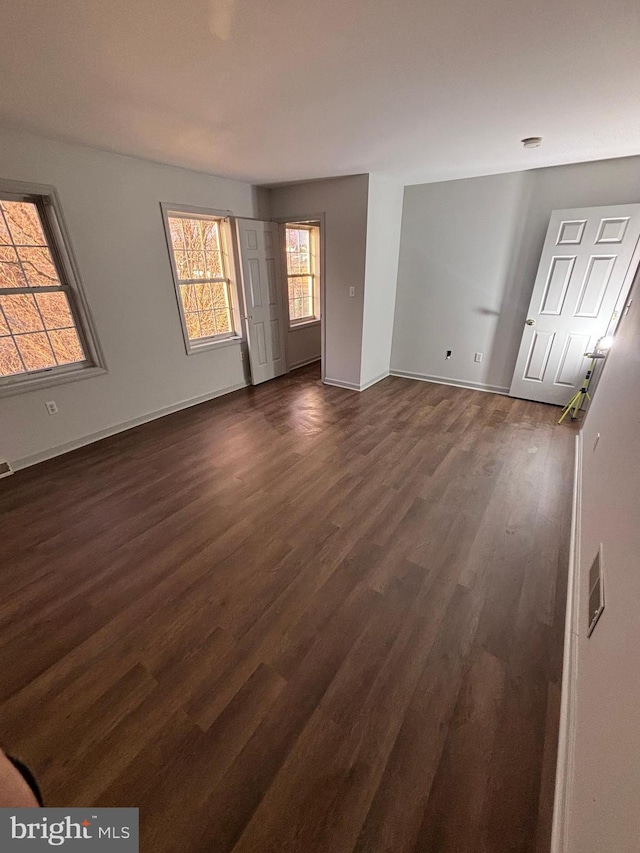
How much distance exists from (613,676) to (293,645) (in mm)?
1134

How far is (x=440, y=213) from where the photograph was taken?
13.2 ft

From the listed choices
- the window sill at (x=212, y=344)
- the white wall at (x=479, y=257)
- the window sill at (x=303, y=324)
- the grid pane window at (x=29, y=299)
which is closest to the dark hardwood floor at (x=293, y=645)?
the grid pane window at (x=29, y=299)

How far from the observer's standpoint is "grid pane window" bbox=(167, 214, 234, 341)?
3.74 meters

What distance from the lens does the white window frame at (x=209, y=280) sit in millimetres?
3421

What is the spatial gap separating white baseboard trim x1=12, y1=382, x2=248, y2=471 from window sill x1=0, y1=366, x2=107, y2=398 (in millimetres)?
549

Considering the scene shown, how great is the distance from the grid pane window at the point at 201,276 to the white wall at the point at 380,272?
1848 mm

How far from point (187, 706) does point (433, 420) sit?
3164 mm

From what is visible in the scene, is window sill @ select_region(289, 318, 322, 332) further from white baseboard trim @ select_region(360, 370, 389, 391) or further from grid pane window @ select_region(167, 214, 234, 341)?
white baseboard trim @ select_region(360, 370, 389, 391)

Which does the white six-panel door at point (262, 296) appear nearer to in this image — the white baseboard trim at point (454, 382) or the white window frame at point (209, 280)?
the white window frame at point (209, 280)

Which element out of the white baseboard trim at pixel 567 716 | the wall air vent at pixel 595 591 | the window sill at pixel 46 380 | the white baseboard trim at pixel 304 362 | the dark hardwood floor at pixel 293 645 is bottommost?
the dark hardwood floor at pixel 293 645

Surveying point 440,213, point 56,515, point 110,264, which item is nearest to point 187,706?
point 56,515

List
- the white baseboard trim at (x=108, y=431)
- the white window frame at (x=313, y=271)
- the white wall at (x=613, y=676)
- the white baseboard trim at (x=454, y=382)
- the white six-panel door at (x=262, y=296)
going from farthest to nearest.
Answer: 1. the white window frame at (x=313, y=271)
2. the white baseboard trim at (x=454, y=382)
3. the white six-panel door at (x=262, y=296)
4. the white baseboard trim at (x=108, y=431)
5. the white wall at (x=613, y=676)

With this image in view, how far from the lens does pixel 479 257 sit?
3953mm

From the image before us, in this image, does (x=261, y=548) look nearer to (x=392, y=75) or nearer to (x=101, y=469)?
(x=101, y=469)
